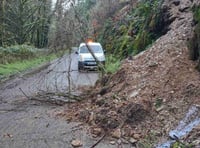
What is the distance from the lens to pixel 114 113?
10266 mm

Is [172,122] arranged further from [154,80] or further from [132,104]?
[154,80]

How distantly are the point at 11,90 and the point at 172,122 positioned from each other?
386 inches

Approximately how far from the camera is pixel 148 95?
10.8 m

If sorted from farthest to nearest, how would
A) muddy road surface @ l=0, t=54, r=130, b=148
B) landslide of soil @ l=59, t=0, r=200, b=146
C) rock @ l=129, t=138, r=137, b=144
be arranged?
landslide of soil @ l=59, t=0, r=200, b=146
muddy road surface @ l=0, t=54, r=130, b=148
rock @ l=129, t=138, r=137, b=144

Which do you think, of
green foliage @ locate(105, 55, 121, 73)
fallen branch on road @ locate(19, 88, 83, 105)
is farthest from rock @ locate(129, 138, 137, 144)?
green foliage @ locate(105, 55, 121, 73)

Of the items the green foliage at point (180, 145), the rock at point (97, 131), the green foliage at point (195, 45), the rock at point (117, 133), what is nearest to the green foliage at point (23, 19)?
the green foliage at point (195, 45)

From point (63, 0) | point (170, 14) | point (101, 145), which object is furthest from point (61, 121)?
point (170, 14)

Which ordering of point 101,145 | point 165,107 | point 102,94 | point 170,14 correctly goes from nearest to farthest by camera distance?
point 101,145 < point 165,107 < point 102,94 < point 170,14

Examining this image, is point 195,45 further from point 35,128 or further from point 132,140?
point 35,128

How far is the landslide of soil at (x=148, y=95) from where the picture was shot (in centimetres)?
962

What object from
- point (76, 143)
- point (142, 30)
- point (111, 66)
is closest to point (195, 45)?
point (76, 143)

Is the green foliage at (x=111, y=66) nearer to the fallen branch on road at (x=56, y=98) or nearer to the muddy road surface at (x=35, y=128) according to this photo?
the fallen branch on road at (x=56, y=98)

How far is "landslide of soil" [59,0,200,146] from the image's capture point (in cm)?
962

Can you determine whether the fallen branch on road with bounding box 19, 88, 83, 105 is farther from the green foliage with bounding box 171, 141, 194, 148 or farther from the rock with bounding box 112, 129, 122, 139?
the green foliage with bounding box 171, 141, 194, 148
